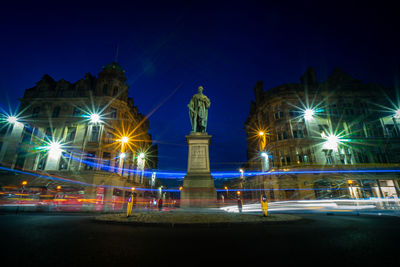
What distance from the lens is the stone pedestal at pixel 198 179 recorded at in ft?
31.3

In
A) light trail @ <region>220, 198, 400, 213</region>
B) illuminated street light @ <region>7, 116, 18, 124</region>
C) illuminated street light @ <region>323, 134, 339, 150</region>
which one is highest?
illuminated street light @ <region>7, 116, 18, 124</region>

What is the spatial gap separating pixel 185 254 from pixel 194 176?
24.0 feet

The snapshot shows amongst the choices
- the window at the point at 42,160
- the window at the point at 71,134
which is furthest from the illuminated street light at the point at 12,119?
the window at the point at 71,134

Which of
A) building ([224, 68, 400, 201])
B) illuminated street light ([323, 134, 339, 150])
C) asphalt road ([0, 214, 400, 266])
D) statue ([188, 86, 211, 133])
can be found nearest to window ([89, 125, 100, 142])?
statue ([188, 86, 211, 133])

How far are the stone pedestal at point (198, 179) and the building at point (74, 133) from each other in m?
17.2

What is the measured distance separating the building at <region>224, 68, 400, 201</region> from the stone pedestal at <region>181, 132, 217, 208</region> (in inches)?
797

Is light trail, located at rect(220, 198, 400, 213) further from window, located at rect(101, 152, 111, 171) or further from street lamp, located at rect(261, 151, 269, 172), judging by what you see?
window, located at rect(101, 152, 111, 171)

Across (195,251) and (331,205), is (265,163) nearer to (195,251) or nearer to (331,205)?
(331,205)

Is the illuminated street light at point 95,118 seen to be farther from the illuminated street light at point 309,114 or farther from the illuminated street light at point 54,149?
the illuminated street light at point 309,114

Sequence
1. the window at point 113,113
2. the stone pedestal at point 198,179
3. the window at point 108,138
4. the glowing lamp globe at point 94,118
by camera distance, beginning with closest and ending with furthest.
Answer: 1. the stone pedestal at point 198,179
2. the glowing lamp globe at point 94,118
3. the window at point 108,138
4. the window at point 113,113

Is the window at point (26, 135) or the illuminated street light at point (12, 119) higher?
the illuminated street light at point (12, 119)

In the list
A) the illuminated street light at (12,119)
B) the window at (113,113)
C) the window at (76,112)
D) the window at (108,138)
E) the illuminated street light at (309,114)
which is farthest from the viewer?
the window at (113,113)

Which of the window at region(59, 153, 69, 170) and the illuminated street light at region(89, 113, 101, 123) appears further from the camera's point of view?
the illuminated street light at region(89, 113, 101, 123)

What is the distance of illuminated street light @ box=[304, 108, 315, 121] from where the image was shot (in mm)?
30170
